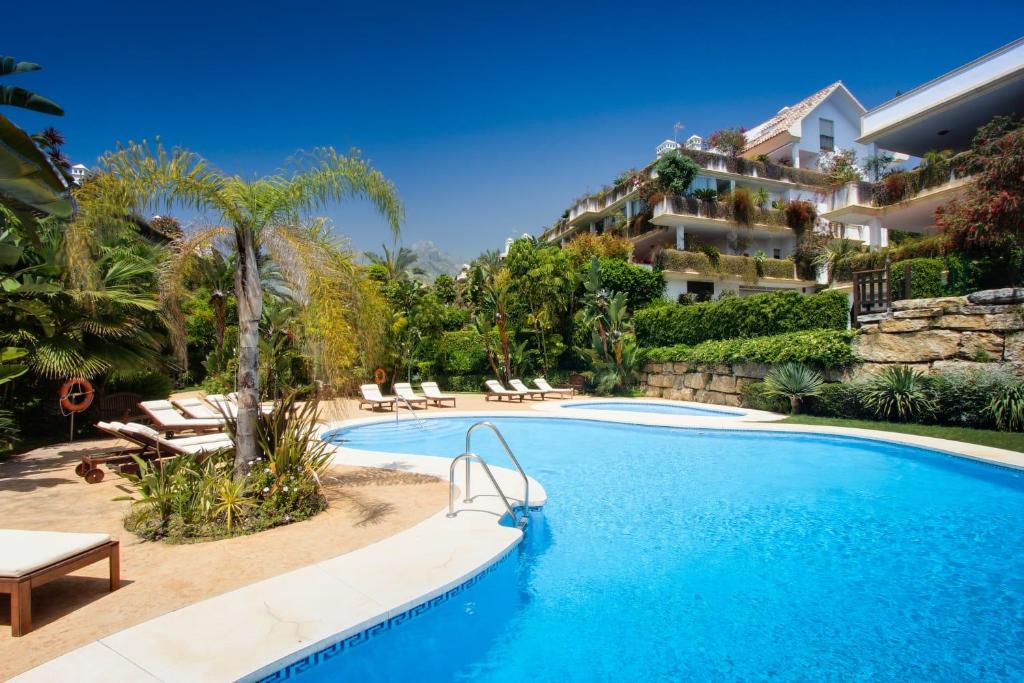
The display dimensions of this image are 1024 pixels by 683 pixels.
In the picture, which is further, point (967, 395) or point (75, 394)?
point (967, 395)

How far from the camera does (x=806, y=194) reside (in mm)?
32125

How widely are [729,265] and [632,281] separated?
23.0 feet

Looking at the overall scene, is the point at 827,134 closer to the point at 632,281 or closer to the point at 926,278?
the point at 632,281

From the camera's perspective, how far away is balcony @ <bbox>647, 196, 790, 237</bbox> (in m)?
28.0

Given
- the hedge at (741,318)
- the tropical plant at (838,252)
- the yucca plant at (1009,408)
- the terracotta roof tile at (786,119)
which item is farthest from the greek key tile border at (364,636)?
the terracotta roof tile at (786,119)

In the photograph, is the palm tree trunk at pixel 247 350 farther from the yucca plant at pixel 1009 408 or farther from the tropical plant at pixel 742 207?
the tropical plant at pixel 742 207

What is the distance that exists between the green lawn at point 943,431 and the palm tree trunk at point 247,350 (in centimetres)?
1220

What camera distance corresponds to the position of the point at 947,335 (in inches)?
512

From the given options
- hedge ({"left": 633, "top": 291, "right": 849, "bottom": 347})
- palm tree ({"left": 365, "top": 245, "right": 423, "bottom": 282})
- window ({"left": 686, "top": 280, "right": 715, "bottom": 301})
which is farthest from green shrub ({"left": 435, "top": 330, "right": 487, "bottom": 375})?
window ({"left": 686, "top": 280, "right": 715, "bottom": 301})

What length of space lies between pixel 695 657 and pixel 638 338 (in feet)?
62.1

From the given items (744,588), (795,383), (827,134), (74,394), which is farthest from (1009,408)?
(827,134)

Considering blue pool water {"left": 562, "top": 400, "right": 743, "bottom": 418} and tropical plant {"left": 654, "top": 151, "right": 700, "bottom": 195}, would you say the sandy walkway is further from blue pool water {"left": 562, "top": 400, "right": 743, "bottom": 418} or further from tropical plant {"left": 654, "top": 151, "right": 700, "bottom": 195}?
tropical plant {"left": 654, "top": 151, "right": 700, "bottom": 195}

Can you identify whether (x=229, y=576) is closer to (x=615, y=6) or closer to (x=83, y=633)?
(x=83, y=633)

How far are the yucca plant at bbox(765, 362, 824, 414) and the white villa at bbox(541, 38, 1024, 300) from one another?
9706 millimetres
